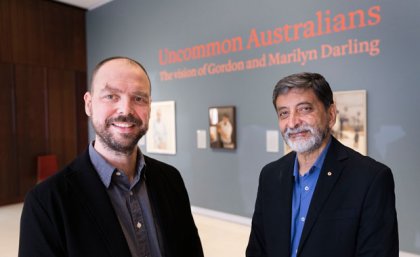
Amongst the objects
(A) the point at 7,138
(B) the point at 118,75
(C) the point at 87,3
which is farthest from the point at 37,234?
(C) the point at 87,3

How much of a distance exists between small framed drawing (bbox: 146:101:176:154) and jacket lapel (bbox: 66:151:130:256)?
3805 mm

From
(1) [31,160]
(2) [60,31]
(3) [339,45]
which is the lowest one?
(1) [31,160]

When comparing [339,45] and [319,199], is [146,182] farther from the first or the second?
[339,45]

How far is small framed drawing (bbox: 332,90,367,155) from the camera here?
3.24 meters

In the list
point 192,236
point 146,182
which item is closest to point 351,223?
point 192,236

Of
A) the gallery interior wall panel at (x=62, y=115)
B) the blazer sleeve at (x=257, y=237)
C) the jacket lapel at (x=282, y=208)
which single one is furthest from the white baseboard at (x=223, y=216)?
the gallery interior wall panel at (x=62, y=115)

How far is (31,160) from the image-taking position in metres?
5.78

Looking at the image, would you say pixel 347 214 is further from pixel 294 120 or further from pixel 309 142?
pixel 294 120

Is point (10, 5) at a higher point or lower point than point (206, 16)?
higher

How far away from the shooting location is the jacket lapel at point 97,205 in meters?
1.20

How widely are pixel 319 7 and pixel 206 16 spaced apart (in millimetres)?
1638

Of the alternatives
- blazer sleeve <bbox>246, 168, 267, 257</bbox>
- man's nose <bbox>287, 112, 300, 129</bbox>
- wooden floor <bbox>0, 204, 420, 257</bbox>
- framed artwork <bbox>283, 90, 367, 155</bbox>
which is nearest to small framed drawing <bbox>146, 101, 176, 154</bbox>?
wooden floor <bbox>0, 204, 420, 257</bbox>

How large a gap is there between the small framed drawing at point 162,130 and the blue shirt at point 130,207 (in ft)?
12.2

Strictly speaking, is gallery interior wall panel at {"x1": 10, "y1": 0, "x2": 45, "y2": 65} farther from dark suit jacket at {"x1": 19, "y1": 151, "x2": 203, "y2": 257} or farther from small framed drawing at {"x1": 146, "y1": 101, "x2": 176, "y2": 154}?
dark suit jacket at {"x1": 19, "y1": 151, "x2": 203, "y2": 257}
